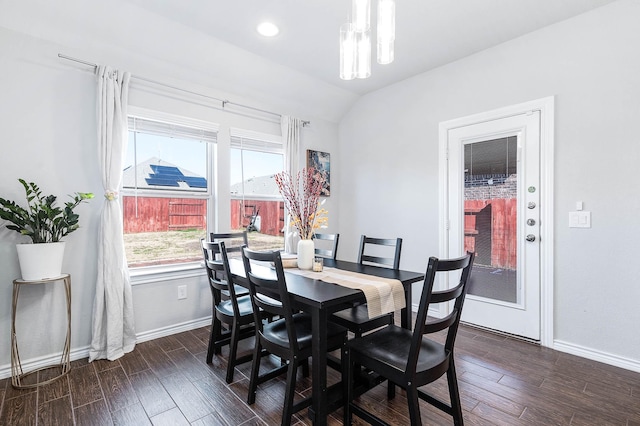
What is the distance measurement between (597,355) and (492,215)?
1.37 m

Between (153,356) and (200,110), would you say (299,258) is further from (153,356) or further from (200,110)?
(200,110)

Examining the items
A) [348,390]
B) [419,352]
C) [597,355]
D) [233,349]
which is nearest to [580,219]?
[597,355]

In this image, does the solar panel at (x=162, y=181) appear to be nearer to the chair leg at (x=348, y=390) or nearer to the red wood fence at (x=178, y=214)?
the red wood fence at (x=178, y=214)

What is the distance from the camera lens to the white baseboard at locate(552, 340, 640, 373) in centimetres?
238

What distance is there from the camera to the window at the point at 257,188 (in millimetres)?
3602

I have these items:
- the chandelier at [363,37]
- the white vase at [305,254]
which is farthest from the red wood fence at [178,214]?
the chandelier at [363,37]

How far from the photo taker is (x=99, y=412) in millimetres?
1895

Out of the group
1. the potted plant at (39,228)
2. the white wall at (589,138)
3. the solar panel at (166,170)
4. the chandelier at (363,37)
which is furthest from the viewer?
the solar panel at (166,170)

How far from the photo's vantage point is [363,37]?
1.95 m

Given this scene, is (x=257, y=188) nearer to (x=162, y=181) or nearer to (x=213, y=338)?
(x=162, y=181)

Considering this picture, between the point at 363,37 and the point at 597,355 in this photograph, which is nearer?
the point at 363,37

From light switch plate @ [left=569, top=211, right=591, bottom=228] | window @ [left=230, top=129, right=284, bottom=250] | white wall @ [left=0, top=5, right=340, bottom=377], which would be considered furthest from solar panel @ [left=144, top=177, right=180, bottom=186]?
light switch plate @ [left=569, top=211, right=591, bottom=228]

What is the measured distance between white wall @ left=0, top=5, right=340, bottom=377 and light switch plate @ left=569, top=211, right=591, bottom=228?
11.0ft

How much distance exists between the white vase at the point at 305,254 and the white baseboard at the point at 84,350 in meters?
1.62
